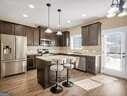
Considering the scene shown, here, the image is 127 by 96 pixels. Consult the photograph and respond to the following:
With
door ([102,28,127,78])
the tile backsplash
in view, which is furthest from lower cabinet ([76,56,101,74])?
the tile backsplash

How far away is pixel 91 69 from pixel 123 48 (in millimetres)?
1704

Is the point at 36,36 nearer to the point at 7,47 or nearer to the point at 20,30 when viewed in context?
the point at 20,30

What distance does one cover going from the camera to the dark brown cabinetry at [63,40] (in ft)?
22.0

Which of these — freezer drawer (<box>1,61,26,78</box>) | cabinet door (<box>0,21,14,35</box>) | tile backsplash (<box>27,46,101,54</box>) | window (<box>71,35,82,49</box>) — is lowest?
freezer drawer (<box>1,61,26,78</box>)

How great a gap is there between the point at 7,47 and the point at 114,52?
4900 millimetres

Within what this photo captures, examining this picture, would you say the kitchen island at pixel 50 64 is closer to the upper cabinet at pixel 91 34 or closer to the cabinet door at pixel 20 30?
the upper cabinet at pixel 91 34

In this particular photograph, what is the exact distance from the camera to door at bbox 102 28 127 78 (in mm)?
3926

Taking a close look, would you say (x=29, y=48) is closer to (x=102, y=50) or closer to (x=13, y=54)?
(x=13, y=54)

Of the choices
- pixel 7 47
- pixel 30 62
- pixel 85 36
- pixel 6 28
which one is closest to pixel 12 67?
pixel 7 47

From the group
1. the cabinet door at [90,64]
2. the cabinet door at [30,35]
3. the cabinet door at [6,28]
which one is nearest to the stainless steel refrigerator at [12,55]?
the cabinet door at [6,28]

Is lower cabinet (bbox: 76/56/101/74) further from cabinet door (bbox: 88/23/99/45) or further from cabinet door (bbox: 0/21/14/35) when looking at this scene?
cabinet door (bbox: 0/21/14/35)

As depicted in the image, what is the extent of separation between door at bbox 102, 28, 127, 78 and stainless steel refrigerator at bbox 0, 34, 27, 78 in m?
4.11

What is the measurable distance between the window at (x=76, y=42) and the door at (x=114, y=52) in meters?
1.74

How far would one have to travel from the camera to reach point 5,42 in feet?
13.3
